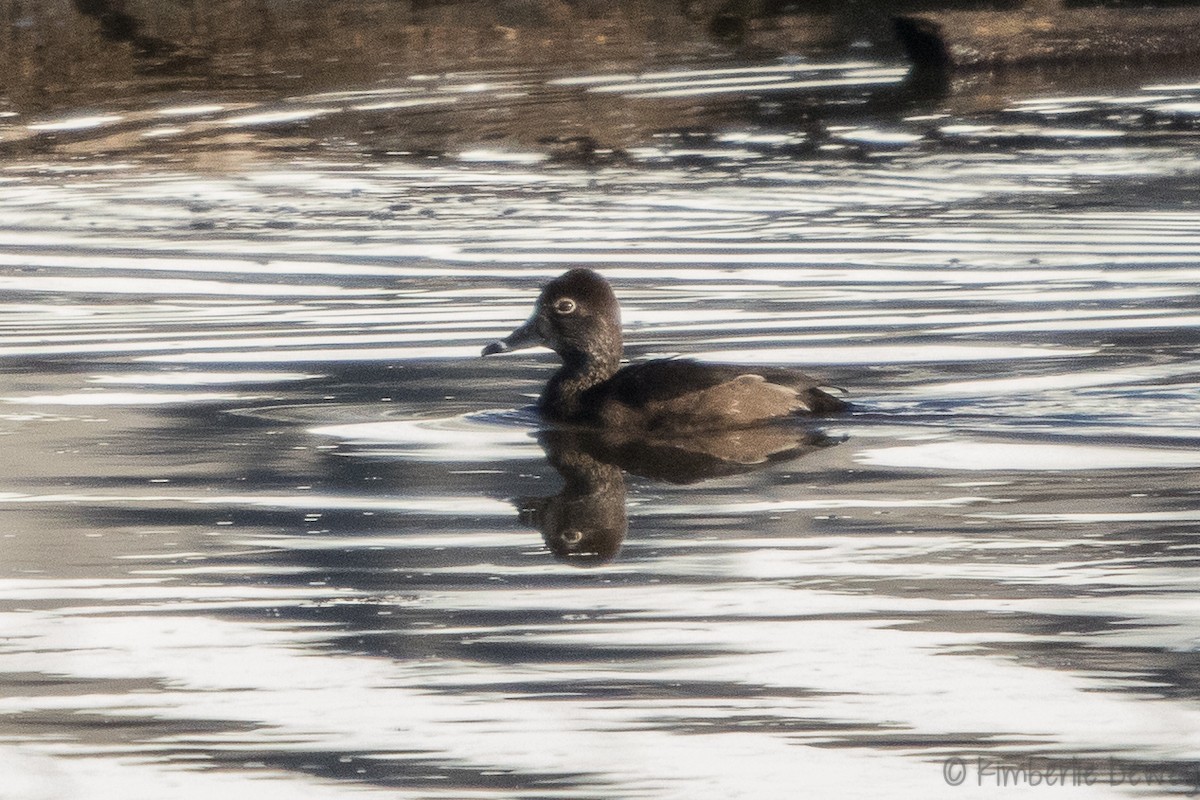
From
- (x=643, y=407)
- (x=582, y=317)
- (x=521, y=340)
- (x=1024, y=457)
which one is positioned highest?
Result: (x=582, y=317)

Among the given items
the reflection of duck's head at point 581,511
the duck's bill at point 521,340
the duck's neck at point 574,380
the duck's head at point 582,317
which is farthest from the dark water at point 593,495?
the duck's head at point 582,317

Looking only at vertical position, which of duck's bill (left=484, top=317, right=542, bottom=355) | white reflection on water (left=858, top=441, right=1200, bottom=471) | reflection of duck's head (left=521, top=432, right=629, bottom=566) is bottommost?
white reflection on water (left=858, top=441, right=1200, bottom=471)

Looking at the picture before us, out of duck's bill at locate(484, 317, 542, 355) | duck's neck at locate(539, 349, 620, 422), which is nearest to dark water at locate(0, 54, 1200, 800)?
duck's neck at locate(539, 349, 620, 422)

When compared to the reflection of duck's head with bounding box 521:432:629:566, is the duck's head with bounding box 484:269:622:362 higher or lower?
higher

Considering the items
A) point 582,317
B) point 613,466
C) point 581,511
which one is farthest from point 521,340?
point 581,511

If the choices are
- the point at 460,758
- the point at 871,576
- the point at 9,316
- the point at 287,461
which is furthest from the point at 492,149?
the point at 460,758

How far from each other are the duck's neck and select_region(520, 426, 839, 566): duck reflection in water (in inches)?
6.2

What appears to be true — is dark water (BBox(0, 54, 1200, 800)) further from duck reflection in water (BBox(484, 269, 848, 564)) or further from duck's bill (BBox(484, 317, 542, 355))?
duck's bill (BBox(484, 317, 542, 355))

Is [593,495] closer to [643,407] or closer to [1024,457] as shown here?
[643,407]

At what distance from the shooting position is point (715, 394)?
9.41m

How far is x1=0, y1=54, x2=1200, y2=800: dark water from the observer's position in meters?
5.66

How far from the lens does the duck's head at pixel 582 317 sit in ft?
32.9

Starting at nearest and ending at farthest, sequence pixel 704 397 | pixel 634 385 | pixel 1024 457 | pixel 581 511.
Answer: pixel 581 511
pixel 1024 457
pixel 704 397
pixel 634 385

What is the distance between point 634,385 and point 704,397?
1.01 ft
